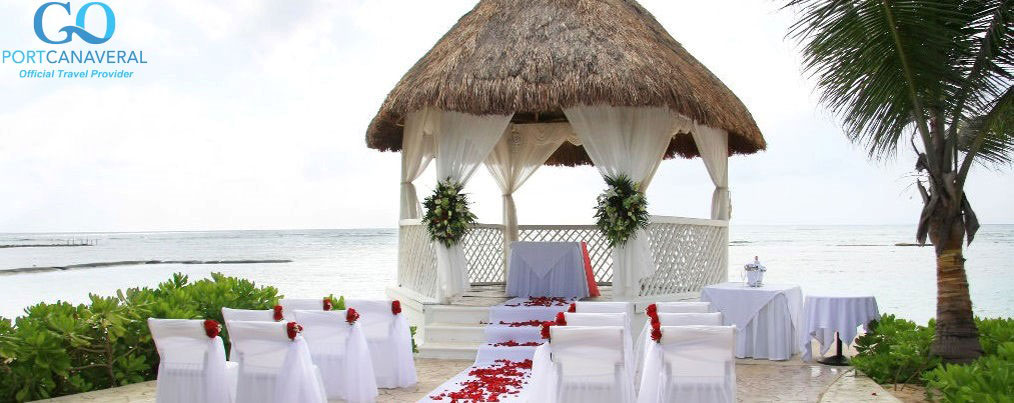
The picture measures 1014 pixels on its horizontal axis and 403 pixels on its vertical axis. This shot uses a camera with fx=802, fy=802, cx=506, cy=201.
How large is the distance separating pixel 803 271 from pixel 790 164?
15.2ft

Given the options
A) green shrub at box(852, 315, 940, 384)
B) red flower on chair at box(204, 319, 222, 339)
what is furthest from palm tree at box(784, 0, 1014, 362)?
red flower on chair at box(204, 319, 222, 339)

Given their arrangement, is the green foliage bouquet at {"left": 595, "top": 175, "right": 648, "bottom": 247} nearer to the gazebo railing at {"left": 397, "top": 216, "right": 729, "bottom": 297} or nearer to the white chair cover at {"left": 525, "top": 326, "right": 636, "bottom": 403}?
the gazebo railing at {"left": 397, "top": 216, "right": 729, "bottom": 297}

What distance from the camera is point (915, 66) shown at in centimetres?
566

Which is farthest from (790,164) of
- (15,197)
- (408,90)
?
(15,197)

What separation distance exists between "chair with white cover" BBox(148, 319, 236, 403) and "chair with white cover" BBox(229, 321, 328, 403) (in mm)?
125

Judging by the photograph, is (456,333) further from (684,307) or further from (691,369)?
(691,369)

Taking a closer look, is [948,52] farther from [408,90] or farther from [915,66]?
[408,90]

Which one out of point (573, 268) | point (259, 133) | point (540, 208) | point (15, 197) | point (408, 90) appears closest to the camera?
point (408, 90)

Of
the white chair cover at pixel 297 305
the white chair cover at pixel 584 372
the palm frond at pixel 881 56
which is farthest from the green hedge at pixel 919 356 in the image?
the white chair cover at pixel 297 305

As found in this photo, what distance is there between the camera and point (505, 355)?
7445 mm

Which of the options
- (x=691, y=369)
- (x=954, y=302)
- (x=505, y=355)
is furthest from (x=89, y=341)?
(x=954, y=302)

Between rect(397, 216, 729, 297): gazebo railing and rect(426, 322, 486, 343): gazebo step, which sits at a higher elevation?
rect(397, 216, 729, 297): gazebo railing

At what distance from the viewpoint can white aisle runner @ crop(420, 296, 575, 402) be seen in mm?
5977

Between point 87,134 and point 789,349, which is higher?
point 87,134
